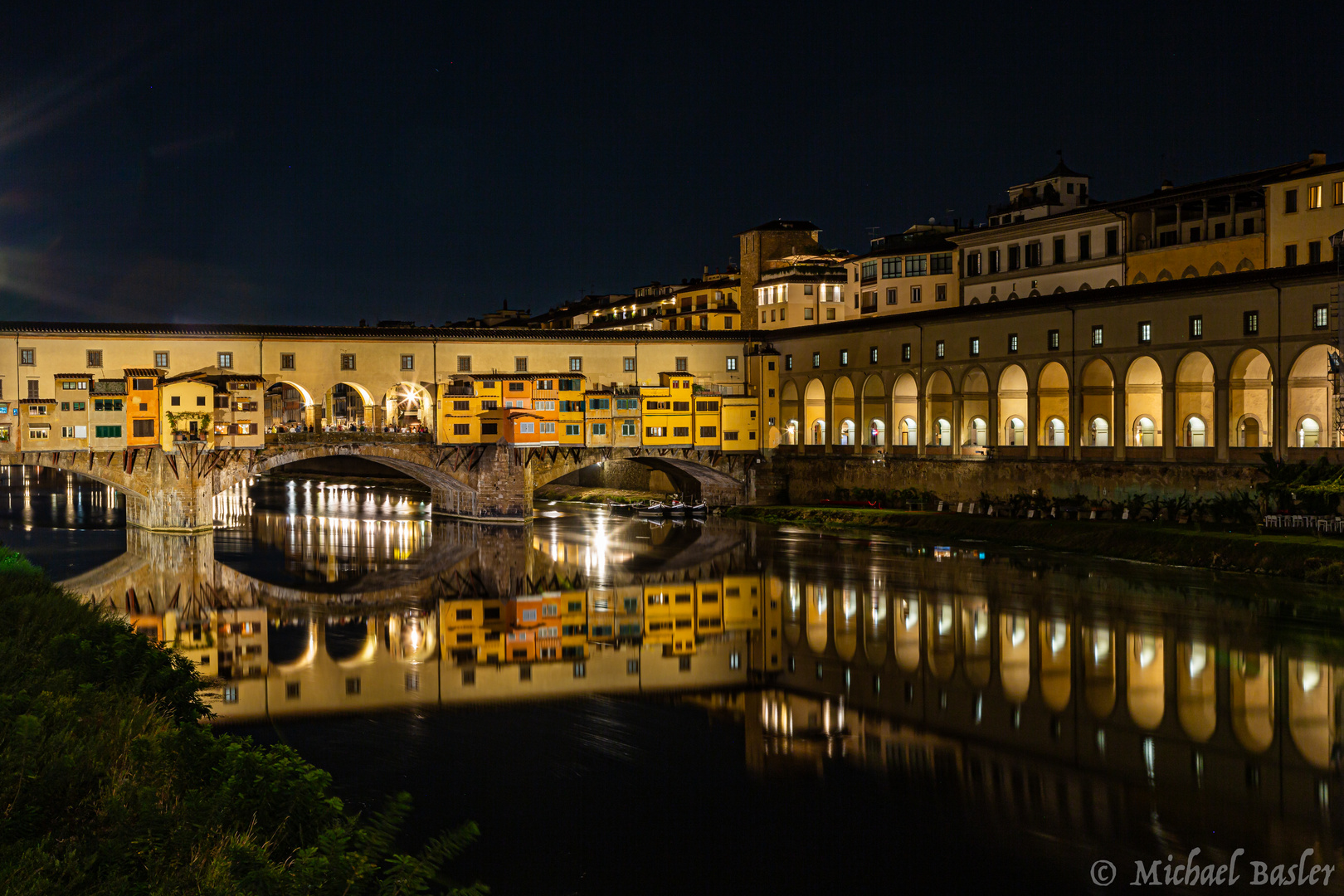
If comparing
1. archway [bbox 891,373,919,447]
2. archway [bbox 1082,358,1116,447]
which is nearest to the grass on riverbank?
archway [bbox 891,373,919,447]

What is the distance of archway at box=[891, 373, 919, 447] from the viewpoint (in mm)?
56125

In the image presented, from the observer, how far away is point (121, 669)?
659 inches

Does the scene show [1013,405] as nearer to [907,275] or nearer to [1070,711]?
[907,275]

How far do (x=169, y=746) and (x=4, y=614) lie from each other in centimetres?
806

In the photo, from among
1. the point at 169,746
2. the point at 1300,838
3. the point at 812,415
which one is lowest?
the point at 1300,838

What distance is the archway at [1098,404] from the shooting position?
→ 49.3m

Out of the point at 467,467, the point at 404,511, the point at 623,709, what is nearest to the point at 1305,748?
the point at 623,709

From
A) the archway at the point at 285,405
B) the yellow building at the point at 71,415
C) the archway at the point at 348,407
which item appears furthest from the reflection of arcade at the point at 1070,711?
the archway at the point at 285,405

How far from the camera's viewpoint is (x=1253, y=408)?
150 ft

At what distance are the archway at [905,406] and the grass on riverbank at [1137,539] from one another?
23.2 feet

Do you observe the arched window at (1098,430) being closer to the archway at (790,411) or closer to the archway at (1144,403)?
the archway at (1144,403)

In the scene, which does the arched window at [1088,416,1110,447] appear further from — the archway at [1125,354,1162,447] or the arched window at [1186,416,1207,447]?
the arched window at [1186,416,1207,447]

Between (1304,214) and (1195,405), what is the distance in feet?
27.1

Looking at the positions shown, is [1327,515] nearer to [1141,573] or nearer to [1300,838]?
[1141,573]
